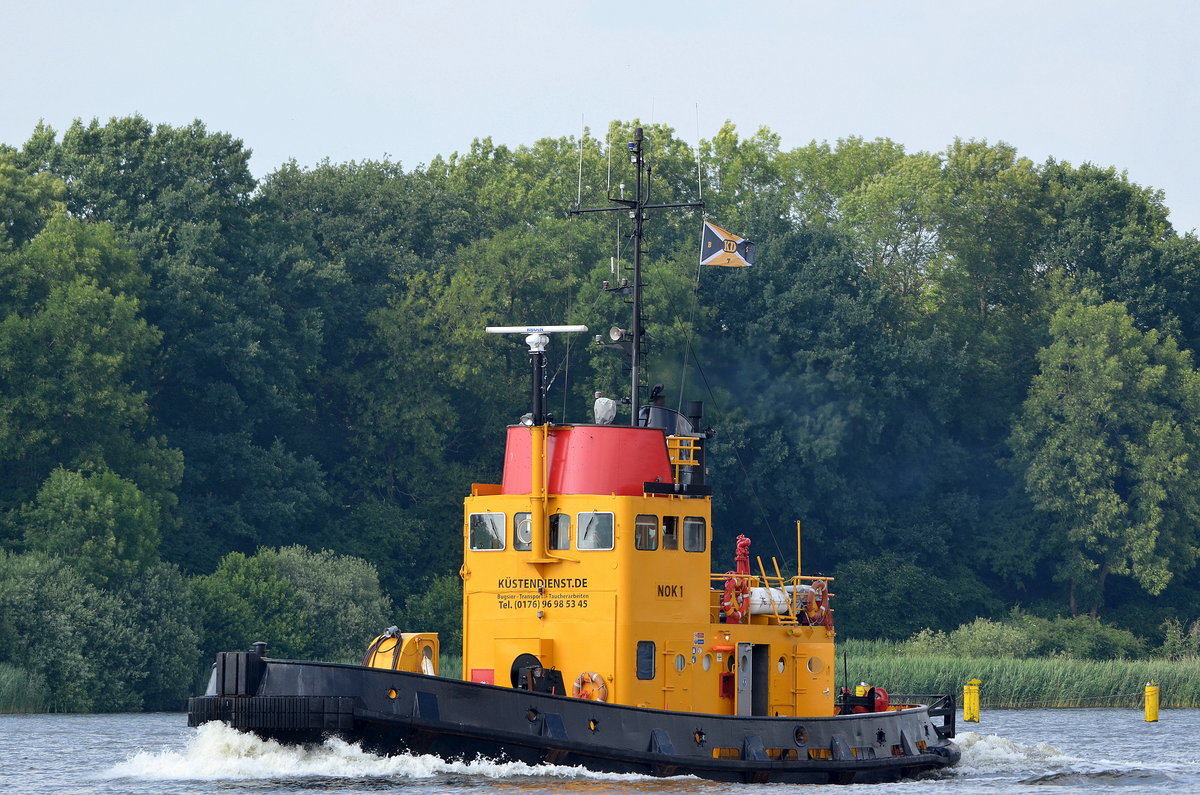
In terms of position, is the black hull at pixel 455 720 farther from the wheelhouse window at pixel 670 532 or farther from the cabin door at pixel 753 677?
the wheelhouse window at pixel 670 532

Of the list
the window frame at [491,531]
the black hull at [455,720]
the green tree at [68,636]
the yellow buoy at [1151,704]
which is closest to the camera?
the black hull at [455,720]

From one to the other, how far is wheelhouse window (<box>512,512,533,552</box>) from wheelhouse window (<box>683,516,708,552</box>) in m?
1.98

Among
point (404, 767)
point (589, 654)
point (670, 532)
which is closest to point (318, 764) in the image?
point (404, 767)

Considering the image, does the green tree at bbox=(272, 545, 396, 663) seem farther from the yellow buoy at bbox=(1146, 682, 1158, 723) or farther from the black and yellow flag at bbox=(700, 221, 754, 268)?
the black and yellow flag at bbox=(700, 221, 754, 268)

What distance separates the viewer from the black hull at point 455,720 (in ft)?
78.7

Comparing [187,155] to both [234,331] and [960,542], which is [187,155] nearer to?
[234,331]

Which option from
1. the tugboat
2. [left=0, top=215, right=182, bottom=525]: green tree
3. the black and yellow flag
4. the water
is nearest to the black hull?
the tugboat

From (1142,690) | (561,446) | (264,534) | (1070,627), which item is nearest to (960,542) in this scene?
(1070,627)

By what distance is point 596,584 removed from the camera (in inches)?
1021

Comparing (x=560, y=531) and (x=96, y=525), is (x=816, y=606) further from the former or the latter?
(x=96, y=525)

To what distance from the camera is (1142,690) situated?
175 feet

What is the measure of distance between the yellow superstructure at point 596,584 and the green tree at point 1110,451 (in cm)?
4379

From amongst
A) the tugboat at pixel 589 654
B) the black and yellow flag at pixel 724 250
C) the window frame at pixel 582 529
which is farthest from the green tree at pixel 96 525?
the window frame at pixel 582 529

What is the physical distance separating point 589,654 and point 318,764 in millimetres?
3738
